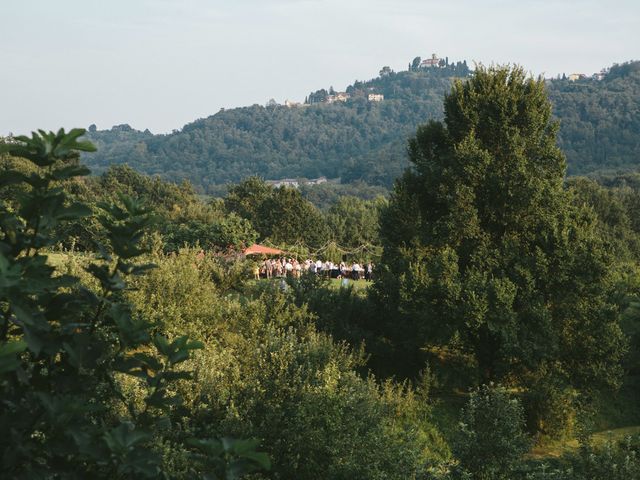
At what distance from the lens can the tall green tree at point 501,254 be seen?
2444 centimetres

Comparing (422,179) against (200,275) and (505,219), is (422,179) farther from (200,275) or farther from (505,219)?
(200,275)

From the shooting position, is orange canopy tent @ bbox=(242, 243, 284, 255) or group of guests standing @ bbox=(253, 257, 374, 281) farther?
orange canopy tent @ bbox=(242, 243, 284, 255)

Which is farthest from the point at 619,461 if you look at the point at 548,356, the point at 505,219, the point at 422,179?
the point at 422,179

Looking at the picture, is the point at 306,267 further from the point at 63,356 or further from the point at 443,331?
the point at 63,356

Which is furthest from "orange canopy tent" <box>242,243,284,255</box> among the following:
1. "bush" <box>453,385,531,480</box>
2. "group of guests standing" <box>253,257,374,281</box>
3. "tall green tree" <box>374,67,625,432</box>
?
"bush" <box>453,385,531,480</box>

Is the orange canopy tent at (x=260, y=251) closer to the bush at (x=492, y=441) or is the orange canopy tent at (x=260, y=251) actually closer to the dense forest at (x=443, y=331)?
the dense forest at (x=443, y=331)

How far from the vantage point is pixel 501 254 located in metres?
25.8

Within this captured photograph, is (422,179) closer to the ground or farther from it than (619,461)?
farther from it

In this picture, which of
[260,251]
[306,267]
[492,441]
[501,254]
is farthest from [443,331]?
[260,251]

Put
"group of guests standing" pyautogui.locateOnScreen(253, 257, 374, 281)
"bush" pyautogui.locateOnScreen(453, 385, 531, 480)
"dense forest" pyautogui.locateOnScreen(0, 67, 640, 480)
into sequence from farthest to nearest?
"group of guests standing" pyautogui.locateOnScreen(253, 257, 374, 281) < "dense forest" pyautogui.locateOnScreen(0, 67, 640, 480) < "bush" pyautogui.locateOnScreen(453, 385, 531, 480)

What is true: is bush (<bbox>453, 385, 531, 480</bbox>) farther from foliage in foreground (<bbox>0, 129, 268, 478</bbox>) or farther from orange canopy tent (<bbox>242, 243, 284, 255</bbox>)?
orange canopy tent (<bbox>242, 243, 284, 255</bbox>)

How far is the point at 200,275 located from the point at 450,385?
9916mm

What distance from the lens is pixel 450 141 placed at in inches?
1072

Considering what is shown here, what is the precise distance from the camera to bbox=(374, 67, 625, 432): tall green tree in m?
24.4
